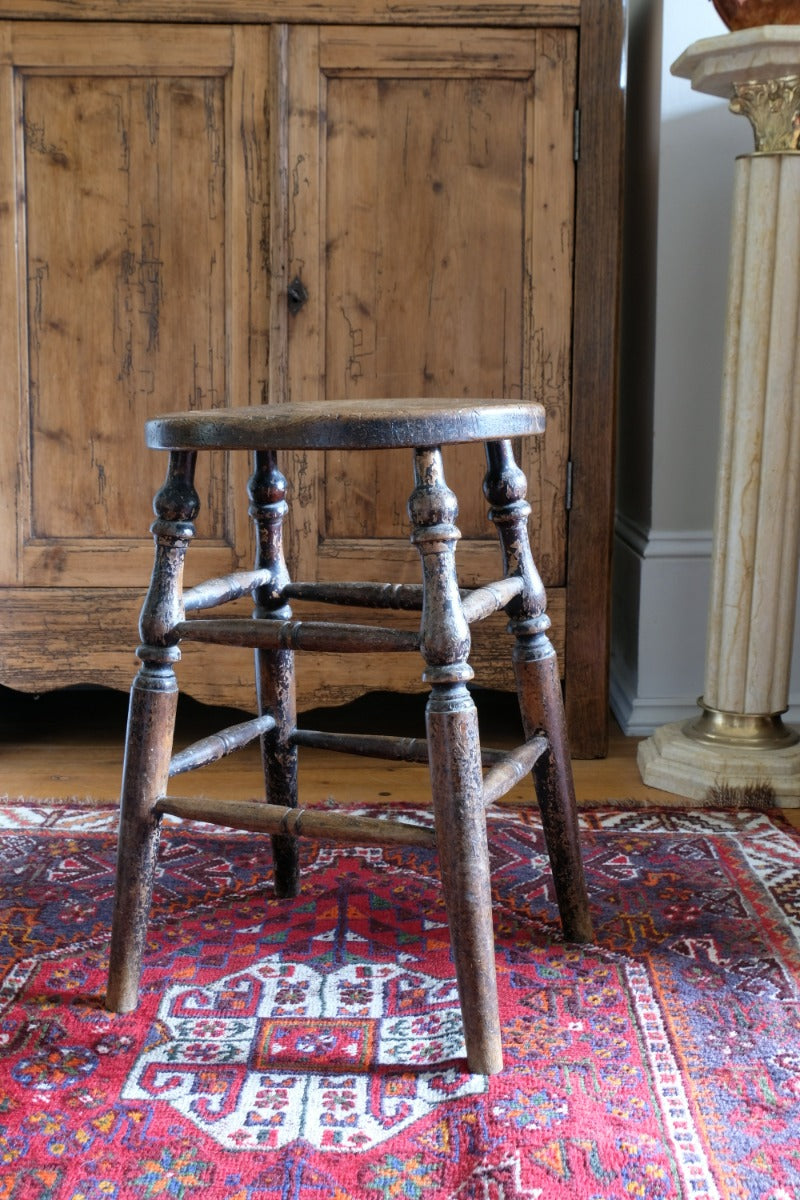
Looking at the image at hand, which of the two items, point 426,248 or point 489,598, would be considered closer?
point 489,598

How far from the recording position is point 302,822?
3.86ft

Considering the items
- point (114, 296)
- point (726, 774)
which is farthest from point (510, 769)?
point (114, 296)

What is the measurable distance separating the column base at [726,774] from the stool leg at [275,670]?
27.9 inches

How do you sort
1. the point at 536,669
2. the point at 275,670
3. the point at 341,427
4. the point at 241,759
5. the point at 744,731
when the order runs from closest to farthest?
the point at 341,427 < the point at 536,669 < the point at 275,670 < the point at 744,731 < the point at 241,759

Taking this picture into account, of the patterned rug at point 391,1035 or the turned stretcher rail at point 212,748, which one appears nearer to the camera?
the patterned rug at point 391,1035

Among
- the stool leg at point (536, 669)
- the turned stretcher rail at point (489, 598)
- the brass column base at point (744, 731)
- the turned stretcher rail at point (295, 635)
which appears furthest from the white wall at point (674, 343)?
the turned stretcher rail at point (295, 635)

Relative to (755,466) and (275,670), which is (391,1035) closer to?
(275,670)

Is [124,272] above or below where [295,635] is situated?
above

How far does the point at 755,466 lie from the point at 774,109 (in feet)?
1.74

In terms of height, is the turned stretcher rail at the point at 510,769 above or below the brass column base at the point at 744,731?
above

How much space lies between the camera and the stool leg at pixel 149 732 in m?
1.20

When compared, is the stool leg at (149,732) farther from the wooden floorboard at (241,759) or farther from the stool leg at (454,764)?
the wooden floorboard at (241,759)

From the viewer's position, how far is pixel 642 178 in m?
2.37

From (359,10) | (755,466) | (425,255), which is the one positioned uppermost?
(359,10)
